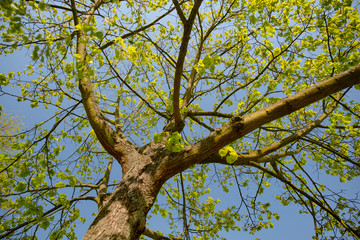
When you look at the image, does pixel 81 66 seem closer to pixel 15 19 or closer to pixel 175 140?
pixel 15 19

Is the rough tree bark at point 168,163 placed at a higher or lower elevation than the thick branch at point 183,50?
lower

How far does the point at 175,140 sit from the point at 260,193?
122 inches

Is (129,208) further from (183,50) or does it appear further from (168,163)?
(183,50)

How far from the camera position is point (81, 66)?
174cm

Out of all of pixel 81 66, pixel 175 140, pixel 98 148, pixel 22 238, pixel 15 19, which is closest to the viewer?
pixel 15 19

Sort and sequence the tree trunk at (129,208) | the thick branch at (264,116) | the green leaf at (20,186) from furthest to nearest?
the green leaf at (20,186), the thick branch at (264,116), the tree trunk at (129,208)

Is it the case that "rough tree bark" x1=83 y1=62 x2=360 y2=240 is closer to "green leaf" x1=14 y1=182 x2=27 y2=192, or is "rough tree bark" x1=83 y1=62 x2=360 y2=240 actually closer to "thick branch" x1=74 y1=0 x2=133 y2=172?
"thick branch" x1=74 y1=0 x2=133 y2=172

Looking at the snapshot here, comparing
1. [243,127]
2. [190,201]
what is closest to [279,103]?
[243,127]

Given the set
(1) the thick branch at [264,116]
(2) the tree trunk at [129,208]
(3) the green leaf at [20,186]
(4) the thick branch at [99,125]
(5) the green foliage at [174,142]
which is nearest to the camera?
(2) the tree trunk at [129,208]

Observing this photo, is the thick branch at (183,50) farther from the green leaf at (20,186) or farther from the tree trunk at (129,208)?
the green leaf at (20,186)

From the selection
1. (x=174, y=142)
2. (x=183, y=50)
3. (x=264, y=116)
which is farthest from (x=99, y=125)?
(x=264, y=116)

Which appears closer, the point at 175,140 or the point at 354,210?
the point at 175,140

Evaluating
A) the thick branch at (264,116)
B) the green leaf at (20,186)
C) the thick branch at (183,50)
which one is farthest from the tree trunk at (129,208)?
Result: the green leaf at (20,186)

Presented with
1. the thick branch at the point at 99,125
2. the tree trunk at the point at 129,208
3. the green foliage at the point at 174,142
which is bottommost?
the tree trunk at the point at 129,208
